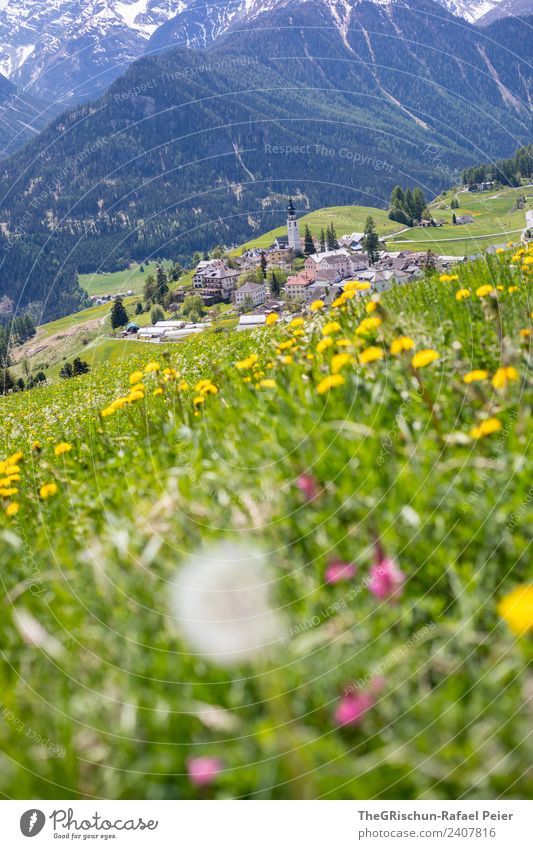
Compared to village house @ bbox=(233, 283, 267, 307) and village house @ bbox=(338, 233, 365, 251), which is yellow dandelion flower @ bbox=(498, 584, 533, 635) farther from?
village house @ bbox=(338, 233, 365, 251)

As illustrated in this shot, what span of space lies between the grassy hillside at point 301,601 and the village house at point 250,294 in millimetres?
67947

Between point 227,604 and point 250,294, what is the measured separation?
280ft

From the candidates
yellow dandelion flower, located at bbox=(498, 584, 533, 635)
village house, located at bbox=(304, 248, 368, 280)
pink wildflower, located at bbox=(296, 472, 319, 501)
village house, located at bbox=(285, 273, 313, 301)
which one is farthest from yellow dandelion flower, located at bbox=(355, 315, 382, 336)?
village house, located at bbox=(304, 248, 368, 280)

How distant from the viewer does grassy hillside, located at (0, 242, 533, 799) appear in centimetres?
255

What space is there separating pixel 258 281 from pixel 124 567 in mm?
107554

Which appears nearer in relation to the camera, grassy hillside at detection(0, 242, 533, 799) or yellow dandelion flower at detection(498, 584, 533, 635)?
yellow dandelion flower at detection(498, 584, 533, 635)

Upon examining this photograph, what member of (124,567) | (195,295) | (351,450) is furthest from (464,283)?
(195,295)

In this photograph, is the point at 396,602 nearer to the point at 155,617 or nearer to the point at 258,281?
the point at 155,617

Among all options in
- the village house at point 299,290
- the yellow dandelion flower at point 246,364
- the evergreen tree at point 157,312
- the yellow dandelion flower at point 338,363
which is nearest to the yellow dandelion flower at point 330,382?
the yellow dandelion flower at point 338,363

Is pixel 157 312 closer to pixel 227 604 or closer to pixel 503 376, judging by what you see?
pixel 503 376

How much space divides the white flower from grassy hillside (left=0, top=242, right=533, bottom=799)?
0.01m

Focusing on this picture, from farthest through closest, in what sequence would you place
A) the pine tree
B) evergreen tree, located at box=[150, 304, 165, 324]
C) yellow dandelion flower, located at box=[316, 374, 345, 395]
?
1. evergreen tree, located at box=[150, 304, 165, 324]
2. the pine tree
3. yellow dandelion flower, located at box=[316, 374, 345, 395]

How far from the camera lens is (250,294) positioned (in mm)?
86750

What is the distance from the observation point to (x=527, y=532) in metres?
3.27
